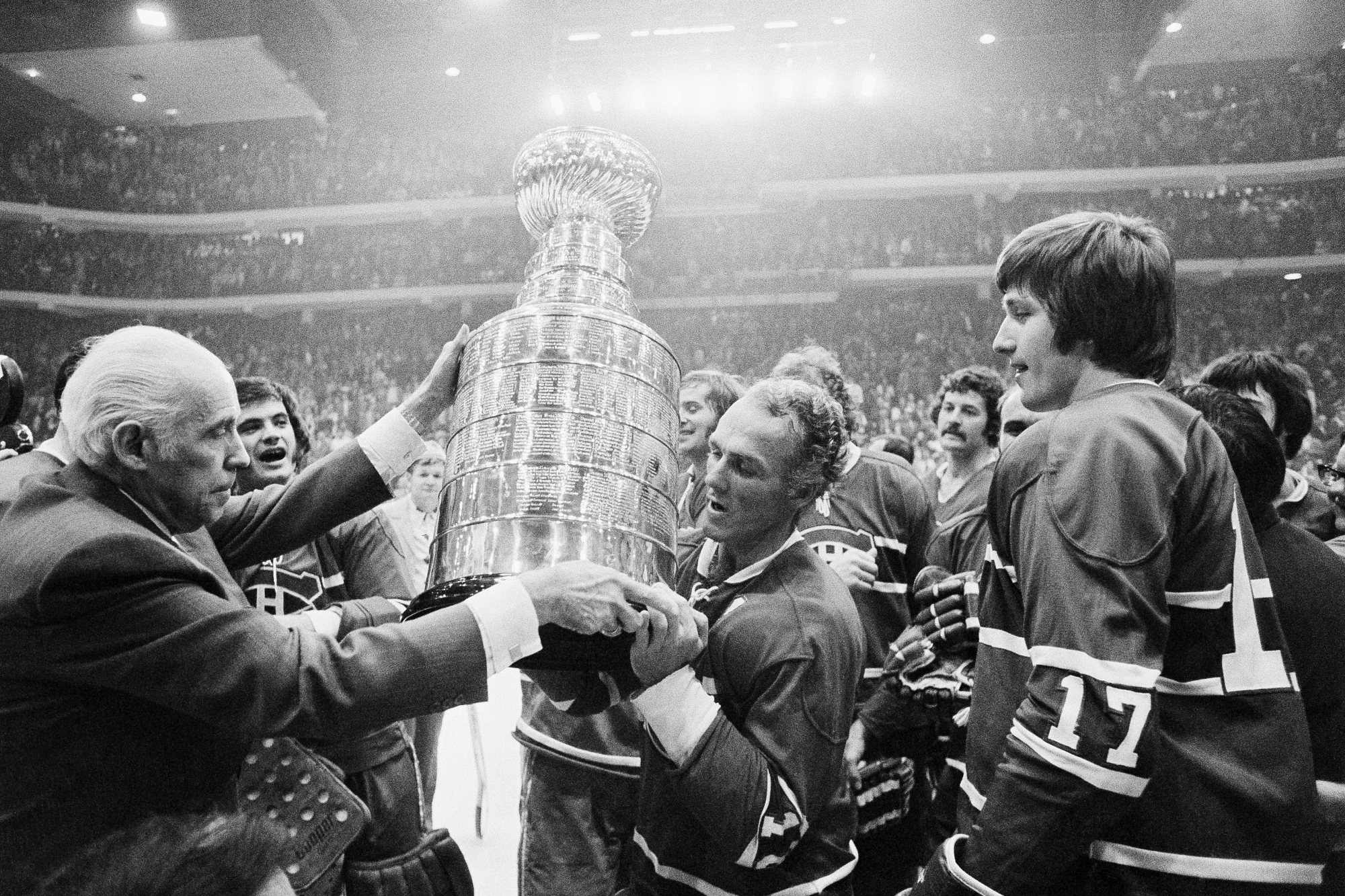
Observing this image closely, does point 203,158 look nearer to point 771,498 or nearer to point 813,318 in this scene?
point 813,318

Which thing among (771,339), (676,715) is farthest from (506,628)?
(771,339)

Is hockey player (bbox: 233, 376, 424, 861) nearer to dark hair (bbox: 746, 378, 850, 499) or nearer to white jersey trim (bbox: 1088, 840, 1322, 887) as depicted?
dark hair (bbox: 746, 378, 850, 499)

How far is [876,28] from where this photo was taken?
16.1m

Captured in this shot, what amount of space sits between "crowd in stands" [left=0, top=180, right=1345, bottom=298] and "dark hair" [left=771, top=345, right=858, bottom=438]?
39.3ft

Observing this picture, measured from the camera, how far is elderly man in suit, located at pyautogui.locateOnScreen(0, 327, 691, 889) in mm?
1132

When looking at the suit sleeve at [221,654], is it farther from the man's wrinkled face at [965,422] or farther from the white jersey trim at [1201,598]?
the man's wrinkled face at [965,422]

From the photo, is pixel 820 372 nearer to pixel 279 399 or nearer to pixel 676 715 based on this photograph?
pixel 279 399

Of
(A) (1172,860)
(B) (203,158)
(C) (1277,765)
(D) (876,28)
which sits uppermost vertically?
(D) (876,28)

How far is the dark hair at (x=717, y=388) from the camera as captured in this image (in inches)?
119

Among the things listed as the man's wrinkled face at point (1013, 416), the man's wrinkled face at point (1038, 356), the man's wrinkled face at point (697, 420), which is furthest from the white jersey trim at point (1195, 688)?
the man's wrinkled face at point (697, 420)

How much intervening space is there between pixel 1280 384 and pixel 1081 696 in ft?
6.00

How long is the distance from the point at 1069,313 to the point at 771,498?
0.64m

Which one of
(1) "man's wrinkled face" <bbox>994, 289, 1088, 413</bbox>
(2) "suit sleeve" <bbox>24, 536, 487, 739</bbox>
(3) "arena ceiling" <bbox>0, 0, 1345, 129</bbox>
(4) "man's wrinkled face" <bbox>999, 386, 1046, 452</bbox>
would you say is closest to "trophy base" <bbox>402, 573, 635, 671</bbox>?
(2) "suit sleeve" <bbox>24, 536, 487, 739</bbox>

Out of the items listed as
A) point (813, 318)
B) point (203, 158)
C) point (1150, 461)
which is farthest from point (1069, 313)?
point (203, 158)
